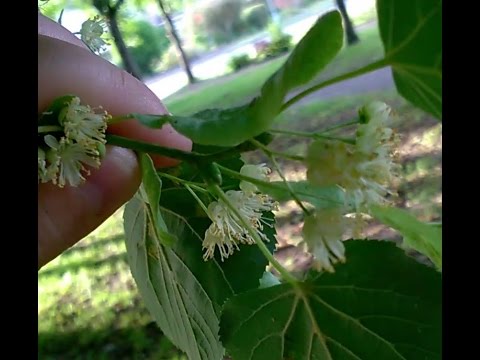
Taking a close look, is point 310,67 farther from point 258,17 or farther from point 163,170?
point 258,17

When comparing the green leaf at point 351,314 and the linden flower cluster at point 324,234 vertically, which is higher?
the linden flower cluster at point 324,234

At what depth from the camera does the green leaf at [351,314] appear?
324mm

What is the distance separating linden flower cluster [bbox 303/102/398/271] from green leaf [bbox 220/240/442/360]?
3cm

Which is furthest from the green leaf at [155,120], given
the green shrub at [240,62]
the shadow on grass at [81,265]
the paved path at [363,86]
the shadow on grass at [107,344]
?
the green shrub at [240,62]

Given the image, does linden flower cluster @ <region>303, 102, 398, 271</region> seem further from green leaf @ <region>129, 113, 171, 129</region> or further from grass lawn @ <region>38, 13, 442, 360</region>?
grass lawn @ <region>38, 13, 442, 360</region>

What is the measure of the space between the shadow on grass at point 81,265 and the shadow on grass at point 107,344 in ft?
1.78

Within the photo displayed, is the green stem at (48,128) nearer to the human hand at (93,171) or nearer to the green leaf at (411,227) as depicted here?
the human hand at (93,171)

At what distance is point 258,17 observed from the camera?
8969 millimetres

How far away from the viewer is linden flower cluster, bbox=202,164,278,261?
1.25 ft

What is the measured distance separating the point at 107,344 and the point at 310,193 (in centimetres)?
176

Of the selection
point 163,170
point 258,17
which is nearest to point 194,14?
point 258,17

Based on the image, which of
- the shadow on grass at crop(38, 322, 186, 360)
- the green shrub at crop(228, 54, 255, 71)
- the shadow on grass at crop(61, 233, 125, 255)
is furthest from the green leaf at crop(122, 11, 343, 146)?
the green shrub at crop(228, 54, 255, 71)

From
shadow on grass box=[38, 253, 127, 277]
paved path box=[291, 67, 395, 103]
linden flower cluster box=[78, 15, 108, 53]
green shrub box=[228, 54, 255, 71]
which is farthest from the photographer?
green shrub box=[228, 54, 255, 71]
